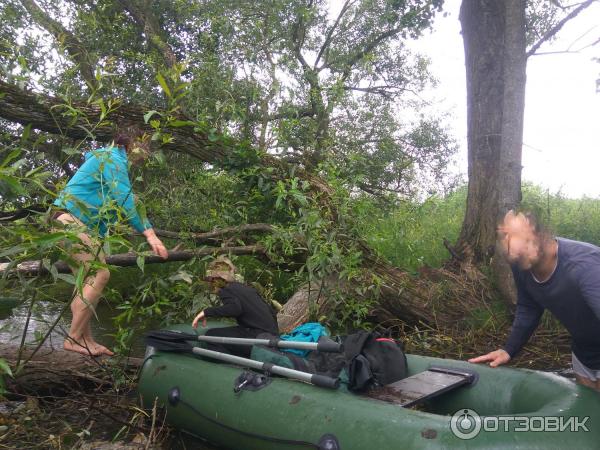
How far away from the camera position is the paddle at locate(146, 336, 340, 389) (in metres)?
2.85

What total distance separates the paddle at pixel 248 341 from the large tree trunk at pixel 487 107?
10.7 feet

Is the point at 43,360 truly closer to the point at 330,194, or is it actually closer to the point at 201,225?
the point at 201,225

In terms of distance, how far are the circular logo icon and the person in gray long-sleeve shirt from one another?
2.45 feet

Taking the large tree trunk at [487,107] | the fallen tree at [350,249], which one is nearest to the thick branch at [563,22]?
the large tree trunk at [487,107]

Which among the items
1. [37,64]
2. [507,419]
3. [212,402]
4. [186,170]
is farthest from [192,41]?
[507,419]

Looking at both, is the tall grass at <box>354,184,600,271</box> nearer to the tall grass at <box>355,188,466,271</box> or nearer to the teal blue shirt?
the tall grass at <box>355,188,466,271</box>

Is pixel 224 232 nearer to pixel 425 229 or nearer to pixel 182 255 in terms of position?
pixel 182 255

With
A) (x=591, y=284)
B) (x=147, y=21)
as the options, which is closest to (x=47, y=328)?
(x=591, y=284)

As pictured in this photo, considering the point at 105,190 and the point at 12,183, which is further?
the point at 105,190

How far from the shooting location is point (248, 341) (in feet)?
11.4

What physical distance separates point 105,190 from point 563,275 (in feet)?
9.48

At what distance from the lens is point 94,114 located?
4.99 m

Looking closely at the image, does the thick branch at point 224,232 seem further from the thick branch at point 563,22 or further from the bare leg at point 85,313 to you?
the thick branch at point 563,22

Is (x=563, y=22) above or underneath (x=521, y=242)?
above
